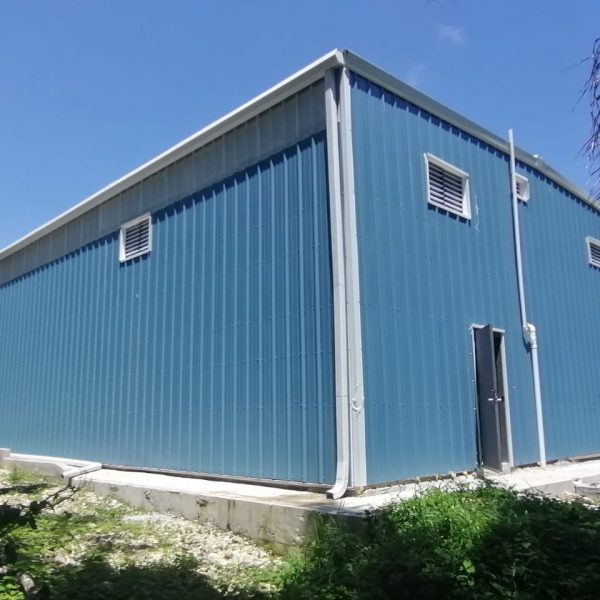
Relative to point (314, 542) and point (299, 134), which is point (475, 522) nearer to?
point (314, 542)

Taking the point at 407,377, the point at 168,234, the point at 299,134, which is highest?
the point at 299,134

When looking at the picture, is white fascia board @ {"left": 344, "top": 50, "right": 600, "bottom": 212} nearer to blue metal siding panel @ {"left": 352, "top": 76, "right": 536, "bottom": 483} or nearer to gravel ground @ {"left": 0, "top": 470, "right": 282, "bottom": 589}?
blue metal siding panel @ {"left": 352, "top": 76, "right": 536, "bottom": 483}

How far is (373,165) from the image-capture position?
7578 mm

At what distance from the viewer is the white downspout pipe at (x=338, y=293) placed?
6535mm

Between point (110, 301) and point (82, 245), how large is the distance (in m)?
1.67

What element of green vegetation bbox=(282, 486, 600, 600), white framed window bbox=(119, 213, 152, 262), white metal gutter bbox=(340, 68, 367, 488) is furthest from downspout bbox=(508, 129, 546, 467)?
white framed window bbox=(119, 213, 152, 262)

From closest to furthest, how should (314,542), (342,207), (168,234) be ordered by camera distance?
(314,542) → (342,207) → (168,234)

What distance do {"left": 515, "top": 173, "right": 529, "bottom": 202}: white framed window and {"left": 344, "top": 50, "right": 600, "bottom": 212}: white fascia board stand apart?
0.31 metres

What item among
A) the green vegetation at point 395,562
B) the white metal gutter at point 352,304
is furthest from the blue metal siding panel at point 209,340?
the green vegetation at point 395,562

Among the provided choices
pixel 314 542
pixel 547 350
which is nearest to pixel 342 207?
pixel 314 542

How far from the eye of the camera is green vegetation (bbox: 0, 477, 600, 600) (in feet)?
13.4

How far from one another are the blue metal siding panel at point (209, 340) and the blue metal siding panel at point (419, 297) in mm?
555

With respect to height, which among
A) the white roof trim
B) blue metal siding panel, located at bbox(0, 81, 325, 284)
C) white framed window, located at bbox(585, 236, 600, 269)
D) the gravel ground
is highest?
the white roof trim

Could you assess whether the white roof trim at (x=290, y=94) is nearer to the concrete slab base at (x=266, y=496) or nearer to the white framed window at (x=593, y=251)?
the white framed window at (x=593, y=251)
